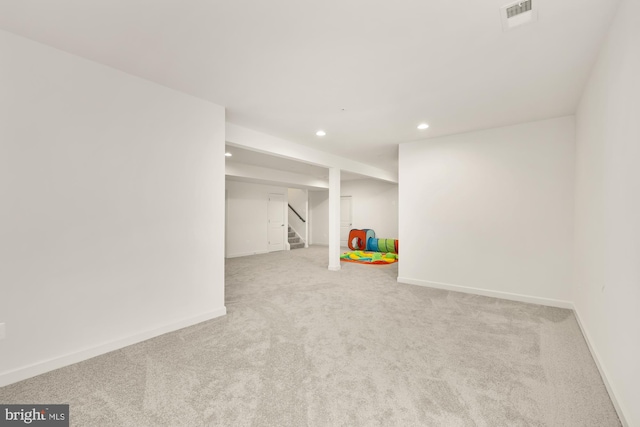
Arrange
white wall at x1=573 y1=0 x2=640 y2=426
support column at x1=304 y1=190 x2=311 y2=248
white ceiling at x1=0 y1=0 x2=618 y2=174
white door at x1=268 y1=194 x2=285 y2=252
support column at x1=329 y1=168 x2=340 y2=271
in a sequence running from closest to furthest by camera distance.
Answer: white wall at x1=573 y1=0 x2=640 y2=426, white ceiling at x1=0 y1=0 x2=618 y2=174, support column at x1=329 y1=168 x2=340 y2=271, white door at x1=268 y1=194 x2=285 y2=252, support column at x1=304 y1=190 x2=311 y2=248

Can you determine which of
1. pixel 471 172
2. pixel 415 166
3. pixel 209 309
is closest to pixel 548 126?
pixel 471 172

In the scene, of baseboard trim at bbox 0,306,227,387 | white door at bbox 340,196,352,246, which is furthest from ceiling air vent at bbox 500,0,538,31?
white door at bbox 340,196,352,246

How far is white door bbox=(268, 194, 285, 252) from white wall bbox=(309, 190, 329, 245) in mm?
1832

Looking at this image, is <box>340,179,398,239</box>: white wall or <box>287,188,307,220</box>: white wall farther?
<box>287,188,307,220</box>: white wall

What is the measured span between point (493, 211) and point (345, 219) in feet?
21.1

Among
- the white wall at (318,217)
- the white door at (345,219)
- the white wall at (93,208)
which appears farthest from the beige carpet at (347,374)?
the white wall at (318,217)

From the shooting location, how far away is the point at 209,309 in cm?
320

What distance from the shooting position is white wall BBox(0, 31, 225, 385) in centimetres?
201

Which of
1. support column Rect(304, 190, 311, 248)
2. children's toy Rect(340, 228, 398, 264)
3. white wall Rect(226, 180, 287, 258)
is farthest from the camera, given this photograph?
support column Rect(304, 190, 311, 248)

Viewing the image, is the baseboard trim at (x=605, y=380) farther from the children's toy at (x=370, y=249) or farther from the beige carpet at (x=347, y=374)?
the children's toy at (x=370, y=249)

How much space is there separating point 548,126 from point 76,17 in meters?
5.21

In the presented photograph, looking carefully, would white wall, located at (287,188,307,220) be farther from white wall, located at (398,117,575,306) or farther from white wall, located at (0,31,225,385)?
white wall, located at (0,31,225,385)

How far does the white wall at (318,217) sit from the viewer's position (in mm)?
10758

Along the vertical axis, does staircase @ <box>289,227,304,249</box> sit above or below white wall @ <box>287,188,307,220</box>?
below
